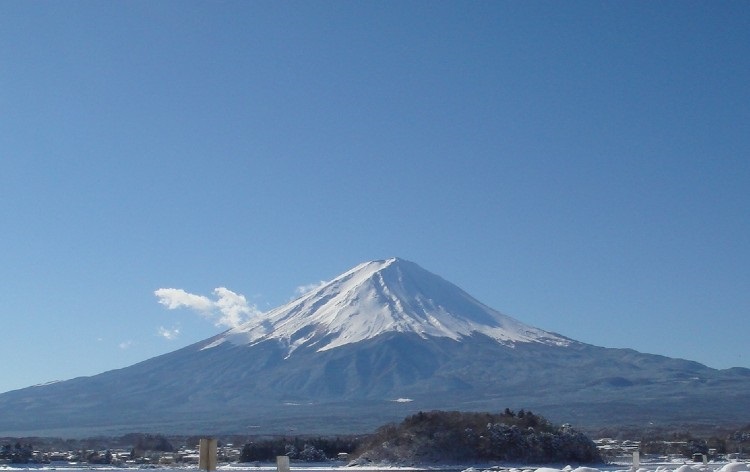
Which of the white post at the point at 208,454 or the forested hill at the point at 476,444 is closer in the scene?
the white post at the point at 208,454

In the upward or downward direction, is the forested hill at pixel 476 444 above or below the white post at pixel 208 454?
above

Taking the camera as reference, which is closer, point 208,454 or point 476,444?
point 208,454

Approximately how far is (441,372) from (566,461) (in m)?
144

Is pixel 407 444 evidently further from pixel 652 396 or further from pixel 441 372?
pixel 441 372

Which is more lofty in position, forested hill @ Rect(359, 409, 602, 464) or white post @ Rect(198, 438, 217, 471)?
forested hill @ Rect(359, 409, 602, 464)

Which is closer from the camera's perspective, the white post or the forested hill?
the white post

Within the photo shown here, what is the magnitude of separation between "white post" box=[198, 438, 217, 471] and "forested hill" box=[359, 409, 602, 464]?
39.2 m

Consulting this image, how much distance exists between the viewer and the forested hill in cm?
5344

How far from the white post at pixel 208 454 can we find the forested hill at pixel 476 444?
128ft

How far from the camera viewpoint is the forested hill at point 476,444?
5344 centimetres

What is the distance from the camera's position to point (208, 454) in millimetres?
15312

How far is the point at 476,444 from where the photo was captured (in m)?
54.5

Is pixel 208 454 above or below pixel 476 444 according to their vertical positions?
below

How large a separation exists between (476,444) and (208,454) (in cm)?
4053
